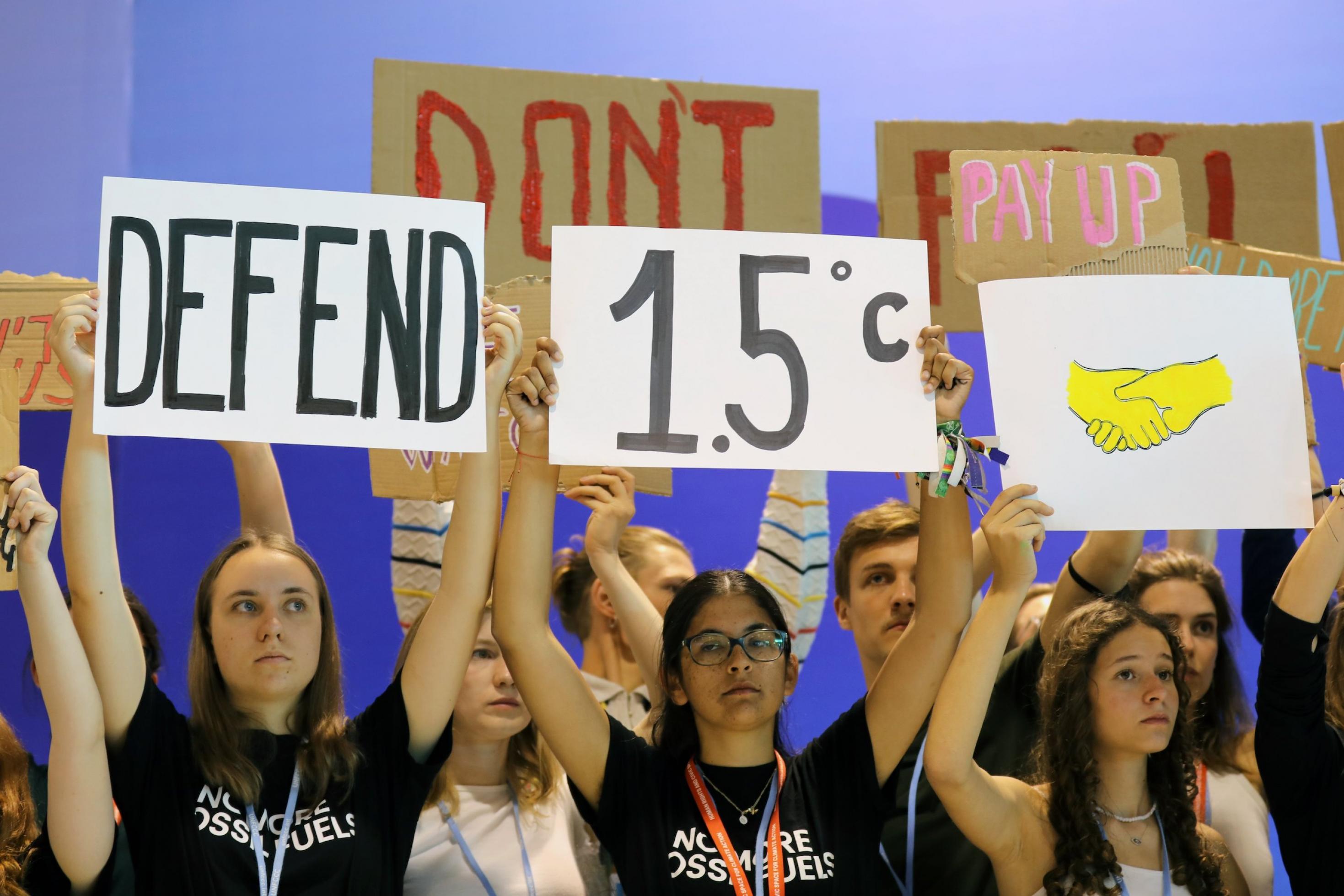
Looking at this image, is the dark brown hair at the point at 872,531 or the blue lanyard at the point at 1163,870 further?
the dark brown hair at the point at 872,531

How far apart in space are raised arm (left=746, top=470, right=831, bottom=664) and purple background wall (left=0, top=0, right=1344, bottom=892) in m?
0.74

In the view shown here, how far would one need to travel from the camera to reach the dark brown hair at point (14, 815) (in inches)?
63.3

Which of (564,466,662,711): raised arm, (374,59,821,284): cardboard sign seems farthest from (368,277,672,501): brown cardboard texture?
(374,59,821,284): cardboard sign

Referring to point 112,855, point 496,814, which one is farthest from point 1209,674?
point 112,855

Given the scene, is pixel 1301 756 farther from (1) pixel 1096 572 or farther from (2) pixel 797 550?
(2) pixel 797 550

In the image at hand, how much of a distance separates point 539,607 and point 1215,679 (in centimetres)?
125

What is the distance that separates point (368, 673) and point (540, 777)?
1361 mm

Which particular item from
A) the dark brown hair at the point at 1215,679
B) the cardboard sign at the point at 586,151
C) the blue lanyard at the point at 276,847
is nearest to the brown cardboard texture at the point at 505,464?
the cardboard sign at the point at 586,151

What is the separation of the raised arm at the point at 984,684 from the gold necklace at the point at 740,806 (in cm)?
21

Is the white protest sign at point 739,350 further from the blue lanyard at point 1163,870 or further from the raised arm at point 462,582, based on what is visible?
the blue lanyard at point 1163,870

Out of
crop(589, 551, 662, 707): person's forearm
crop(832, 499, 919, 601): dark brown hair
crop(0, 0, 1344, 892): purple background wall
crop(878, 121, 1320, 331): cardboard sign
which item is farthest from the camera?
crop(0, 0, 1344, 892): purple background wall

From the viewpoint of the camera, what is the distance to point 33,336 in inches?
84.1

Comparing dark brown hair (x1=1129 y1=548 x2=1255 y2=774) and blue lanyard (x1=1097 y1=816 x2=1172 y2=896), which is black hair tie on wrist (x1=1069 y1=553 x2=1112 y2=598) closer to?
dark brown hair (x1=1129 y1=548 x2=1255 y2=774)

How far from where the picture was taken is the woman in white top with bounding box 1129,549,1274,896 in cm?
211
